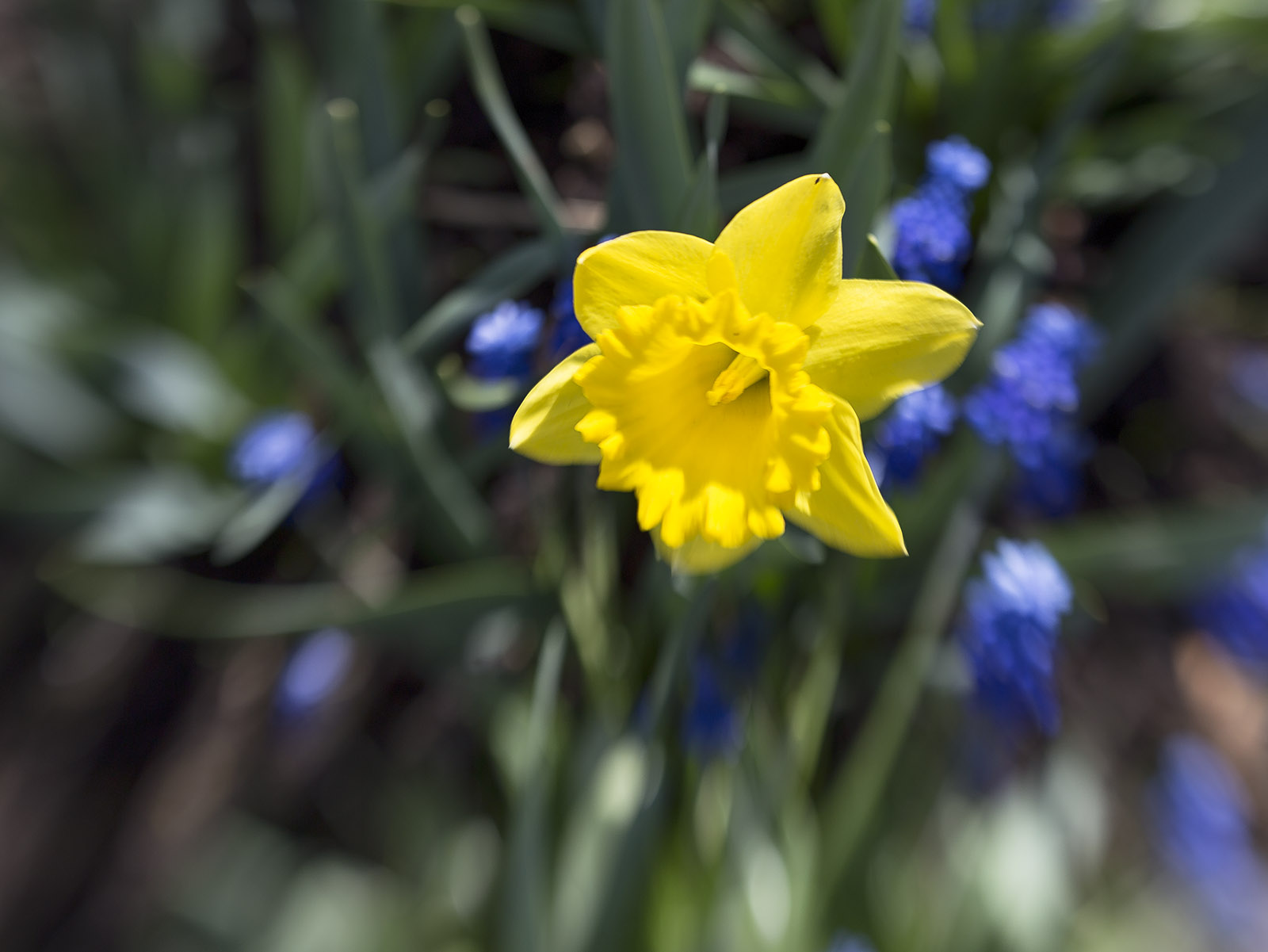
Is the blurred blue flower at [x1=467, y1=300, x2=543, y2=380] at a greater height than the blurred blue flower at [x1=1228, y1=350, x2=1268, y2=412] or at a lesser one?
greater

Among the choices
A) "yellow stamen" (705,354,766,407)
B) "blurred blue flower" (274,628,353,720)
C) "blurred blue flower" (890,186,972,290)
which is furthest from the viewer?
"blurred blue flower" (274,628,353,720)

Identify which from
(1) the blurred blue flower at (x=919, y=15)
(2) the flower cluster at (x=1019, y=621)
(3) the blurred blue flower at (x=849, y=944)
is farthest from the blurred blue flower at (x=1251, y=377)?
(3) the blurred blue flower at (x=849, y=944)

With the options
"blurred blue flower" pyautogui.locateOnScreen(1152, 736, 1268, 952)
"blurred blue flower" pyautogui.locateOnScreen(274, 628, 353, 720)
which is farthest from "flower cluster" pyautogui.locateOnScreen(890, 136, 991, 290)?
"blurred blue flower" pyautogui.locateOnScreen(1152, 736, 1268, 952)

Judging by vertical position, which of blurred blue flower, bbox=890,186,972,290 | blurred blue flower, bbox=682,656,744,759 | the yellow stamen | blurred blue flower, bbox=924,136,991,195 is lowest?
blurred blue flower, bbox=682,656,744,759

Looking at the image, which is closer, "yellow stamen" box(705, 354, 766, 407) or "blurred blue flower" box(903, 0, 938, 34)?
"yellow stamen" box(705, 354, 766, 407)

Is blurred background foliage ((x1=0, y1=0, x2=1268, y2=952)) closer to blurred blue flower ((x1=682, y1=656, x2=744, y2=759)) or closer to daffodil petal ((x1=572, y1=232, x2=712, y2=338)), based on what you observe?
blurred blue flower ((x1=682, y1=656, x2=744, y2=759))

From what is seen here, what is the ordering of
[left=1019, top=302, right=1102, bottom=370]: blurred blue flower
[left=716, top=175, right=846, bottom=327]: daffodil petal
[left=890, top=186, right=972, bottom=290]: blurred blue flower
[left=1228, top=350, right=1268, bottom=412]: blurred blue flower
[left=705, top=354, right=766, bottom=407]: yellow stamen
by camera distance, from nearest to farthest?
[left=716, top=175, right=846, bottom=327]: daffodil petal < [left=705, top=354, right=766, bottom=407]: yellow stamen < [left=890, top=186, right=972, bottom=290]: blurred blue flower < [left=1019, top=302, right=1102, bottom=370]: blurred blue flower < [left=1228, top=350, right=1268, bottom=412]: blurred blue flower

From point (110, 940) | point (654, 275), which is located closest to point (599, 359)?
point (654, 275)

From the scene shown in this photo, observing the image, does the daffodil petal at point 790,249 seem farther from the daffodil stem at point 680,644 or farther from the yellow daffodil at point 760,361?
the daffodil stem at point 680,644
